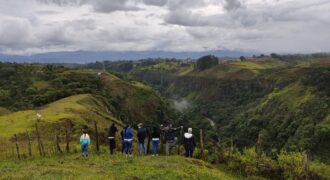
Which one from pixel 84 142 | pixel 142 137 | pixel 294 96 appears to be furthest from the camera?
pixel 294 96

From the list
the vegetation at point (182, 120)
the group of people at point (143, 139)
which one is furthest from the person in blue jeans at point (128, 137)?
A: the vegetation at point (182, 120)

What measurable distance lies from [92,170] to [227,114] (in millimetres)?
165766

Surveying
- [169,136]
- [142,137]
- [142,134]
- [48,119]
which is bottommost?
[48,119]

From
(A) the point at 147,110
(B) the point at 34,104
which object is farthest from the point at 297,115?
(B) the point at 34,104

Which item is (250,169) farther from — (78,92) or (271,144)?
(271,144)

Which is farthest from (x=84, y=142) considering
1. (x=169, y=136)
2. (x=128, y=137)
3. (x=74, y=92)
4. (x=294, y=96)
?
(x=294, y=96)

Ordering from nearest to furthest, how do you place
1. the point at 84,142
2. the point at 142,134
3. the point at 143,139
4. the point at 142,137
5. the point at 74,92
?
the point at 84,142 < the point at 142,134 < the point at 142,137 < the point at 143,139 < the point at 74,92

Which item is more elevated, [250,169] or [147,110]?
[250,169]

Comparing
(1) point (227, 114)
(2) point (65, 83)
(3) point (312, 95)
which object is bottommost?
(1) point (227, 114)

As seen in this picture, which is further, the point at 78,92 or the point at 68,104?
the point at 78,92

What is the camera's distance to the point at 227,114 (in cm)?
18788

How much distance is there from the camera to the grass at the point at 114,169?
2319cm

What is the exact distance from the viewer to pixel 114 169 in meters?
26.2

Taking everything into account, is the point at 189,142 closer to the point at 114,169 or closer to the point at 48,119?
the point at 114,169
